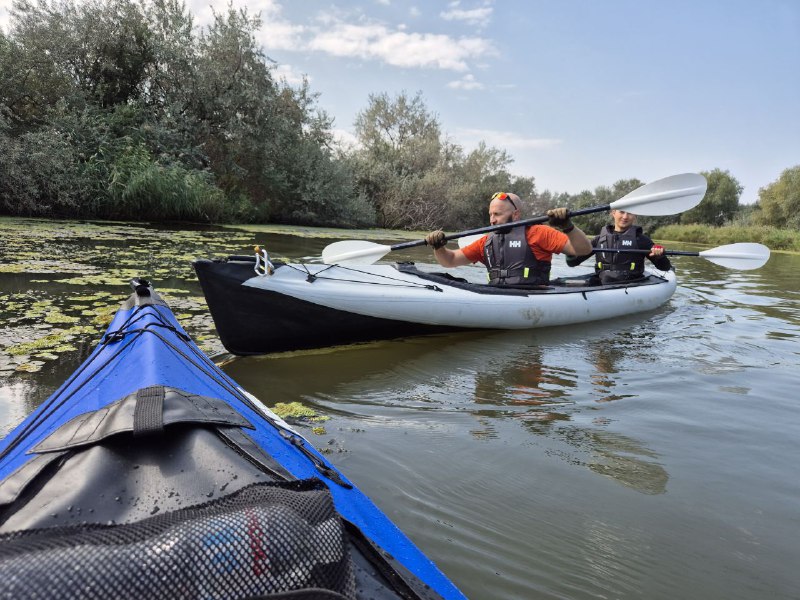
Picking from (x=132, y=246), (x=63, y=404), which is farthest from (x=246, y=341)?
(x=132, y=246)

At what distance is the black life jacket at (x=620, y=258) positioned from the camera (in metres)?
5.91

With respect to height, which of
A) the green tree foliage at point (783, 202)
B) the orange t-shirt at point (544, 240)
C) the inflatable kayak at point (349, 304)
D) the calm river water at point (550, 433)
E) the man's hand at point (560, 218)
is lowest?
the calm river water at point (550, 433)

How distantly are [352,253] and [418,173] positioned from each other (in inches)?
724

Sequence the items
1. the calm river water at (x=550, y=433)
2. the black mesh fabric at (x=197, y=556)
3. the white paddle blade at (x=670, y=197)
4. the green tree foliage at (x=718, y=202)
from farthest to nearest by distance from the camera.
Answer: the green tree foliage at (x=718, y=202) → the white paddle blade at (x=670, y=197) → the calm river water at (x=550, y=433) → the black mesh fabric at (x=197, y=556)

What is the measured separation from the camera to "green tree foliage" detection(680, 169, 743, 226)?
30.8 meters

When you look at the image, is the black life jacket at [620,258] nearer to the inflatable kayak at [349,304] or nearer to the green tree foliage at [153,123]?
the inflatable kayak at [349,304]

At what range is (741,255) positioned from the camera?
5711mm

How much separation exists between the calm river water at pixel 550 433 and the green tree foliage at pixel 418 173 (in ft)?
49.9

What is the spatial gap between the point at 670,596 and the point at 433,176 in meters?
20.3

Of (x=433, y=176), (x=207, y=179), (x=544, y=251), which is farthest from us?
(x=433, y=176)

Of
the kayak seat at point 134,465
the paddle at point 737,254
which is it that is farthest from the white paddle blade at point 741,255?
the kayak seat at point 134,465

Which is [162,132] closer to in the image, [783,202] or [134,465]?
[134,465]

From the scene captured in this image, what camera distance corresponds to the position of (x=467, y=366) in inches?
133

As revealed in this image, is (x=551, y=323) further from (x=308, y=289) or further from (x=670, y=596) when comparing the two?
(x=670, y=596)
